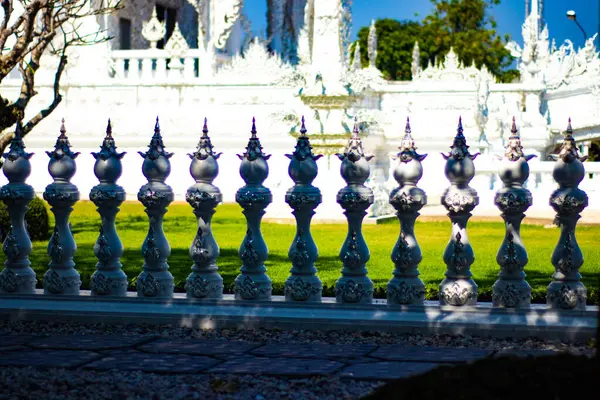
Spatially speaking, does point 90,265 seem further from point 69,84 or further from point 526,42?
point 526,42

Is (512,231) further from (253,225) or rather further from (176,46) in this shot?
(176,46)

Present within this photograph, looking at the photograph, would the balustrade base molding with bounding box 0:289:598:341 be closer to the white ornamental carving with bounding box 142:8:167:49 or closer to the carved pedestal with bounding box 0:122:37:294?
the carved pedestal with bounding box 0:122:37:294

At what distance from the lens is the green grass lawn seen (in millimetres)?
8234

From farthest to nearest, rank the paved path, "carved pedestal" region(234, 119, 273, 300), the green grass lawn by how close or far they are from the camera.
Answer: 1. the green grass lawn
2. "carved pedestal" region(234, 119, 273, 300)
3. the paved path

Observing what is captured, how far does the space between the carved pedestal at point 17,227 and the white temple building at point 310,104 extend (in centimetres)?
919

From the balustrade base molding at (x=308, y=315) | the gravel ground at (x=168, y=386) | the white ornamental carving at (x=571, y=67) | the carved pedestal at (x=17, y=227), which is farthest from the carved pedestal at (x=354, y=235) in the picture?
the white ornamental carving at (x=571, y=67)

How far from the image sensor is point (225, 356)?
4.57m

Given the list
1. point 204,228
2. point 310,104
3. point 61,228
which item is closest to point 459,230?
point 204,228

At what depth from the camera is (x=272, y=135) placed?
774 inches

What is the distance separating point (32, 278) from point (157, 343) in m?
1.10

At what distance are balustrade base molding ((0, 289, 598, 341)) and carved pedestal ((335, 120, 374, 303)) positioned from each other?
69 mm

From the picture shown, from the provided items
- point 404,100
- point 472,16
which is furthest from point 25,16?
point 472,16

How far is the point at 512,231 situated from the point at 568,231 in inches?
10.2

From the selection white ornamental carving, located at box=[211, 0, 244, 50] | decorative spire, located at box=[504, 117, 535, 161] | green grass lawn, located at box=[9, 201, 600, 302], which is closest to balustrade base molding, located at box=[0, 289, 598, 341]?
green grass lawn, located at box=[9, 201, 600, 302]
